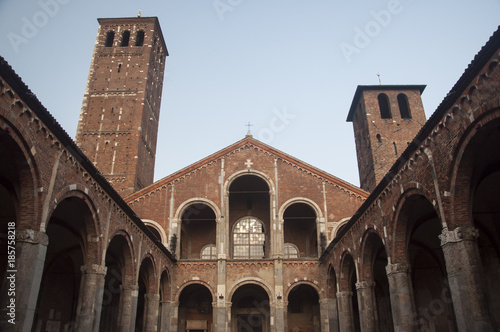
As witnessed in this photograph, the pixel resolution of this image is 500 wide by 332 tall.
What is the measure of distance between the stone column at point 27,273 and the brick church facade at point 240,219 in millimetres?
30

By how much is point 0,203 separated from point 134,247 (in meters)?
5.10

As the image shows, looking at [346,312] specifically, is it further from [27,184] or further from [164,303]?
[27,184]

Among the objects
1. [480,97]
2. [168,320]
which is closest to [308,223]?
[168,320]

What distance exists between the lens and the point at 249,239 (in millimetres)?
26516

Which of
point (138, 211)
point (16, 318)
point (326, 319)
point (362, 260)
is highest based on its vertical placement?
point (138, 211)

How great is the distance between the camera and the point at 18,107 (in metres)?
9.27

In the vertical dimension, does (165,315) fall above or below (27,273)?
above

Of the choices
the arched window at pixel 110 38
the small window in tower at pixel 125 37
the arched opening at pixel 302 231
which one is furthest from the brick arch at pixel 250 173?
the arched window at pixel 110 38

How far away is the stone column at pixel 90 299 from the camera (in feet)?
41.8

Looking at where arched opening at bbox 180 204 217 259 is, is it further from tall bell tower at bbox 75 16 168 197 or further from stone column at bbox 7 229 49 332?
stone column at bbox 7 229 49 332

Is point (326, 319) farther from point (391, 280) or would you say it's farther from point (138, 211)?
point (138, 211)

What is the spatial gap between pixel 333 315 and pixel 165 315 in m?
8.83

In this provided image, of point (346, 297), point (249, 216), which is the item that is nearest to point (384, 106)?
point (249, 216)

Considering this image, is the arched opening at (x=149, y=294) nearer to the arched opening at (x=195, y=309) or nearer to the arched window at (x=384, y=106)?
the arched opening at (x=195, y=309)
